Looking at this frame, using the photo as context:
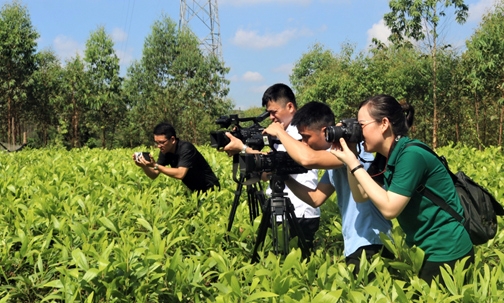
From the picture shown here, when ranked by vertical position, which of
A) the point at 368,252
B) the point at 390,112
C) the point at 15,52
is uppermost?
the point at 15,52

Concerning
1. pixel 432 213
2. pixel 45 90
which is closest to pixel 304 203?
pixel 432 213

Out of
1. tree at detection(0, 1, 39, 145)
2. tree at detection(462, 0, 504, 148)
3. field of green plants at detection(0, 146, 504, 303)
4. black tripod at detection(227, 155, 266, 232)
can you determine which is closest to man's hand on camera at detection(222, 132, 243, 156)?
black tripod at detection(227, 155, 266, 232)

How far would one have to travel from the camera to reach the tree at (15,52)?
84.6ft

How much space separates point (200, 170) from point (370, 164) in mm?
2826

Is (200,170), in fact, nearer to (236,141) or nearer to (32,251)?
(236,141)

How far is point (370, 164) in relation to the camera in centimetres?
267

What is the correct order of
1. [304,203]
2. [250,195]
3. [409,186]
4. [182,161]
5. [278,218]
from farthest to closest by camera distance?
1. [182,161]
2. [250,195]
3. [304,203]
4. [278,218]
5. [409,186]

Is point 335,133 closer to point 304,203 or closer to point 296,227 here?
point 296,227

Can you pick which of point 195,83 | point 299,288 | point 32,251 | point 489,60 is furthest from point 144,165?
point 195,83

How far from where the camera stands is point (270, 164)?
294cm

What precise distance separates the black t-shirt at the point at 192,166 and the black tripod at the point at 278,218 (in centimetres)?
217

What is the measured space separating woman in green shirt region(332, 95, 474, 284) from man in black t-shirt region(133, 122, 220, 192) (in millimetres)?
2864

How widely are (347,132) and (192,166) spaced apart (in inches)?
116

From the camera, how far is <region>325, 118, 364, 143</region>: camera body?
234 cm
